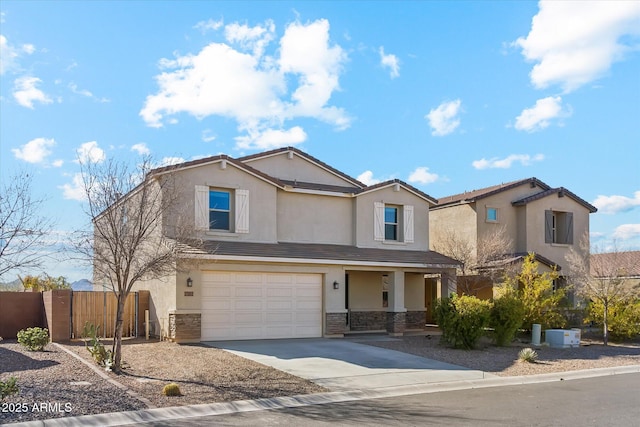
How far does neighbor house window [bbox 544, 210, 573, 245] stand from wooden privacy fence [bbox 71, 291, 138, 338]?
68.1 feet

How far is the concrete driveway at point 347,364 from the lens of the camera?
1295 cm

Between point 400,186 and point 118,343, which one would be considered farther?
point 400,186

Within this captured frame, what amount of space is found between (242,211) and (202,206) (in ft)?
4.84

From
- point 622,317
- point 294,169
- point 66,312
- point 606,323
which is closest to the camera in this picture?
point 66,312

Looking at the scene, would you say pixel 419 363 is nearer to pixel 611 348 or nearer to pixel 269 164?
pixel 611 348

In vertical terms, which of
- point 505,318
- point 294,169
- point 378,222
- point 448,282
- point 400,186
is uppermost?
point 294,169

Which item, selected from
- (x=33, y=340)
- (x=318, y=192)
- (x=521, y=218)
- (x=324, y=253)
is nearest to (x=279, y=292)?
(x=324, y=253)

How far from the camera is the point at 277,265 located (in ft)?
65.8

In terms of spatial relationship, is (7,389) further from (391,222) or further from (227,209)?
(391,222)

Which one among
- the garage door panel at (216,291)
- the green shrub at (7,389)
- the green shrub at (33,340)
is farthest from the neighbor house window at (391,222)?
the green shrub at (7,389)

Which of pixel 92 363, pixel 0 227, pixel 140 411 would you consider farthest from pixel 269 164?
pixel 140 411

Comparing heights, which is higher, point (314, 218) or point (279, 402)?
point (314, 218)

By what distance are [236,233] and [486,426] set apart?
42.2 ft

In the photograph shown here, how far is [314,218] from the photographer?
22828mm
